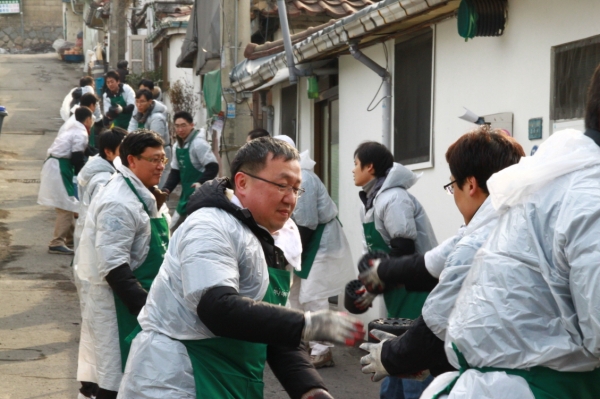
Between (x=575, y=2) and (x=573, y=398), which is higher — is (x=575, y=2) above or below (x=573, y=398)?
above

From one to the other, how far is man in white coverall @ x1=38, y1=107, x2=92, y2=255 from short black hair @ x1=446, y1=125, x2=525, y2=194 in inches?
390

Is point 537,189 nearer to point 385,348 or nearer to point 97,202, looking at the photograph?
point 385,348

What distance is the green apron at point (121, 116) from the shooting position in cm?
1641

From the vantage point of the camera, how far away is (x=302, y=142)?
11625 mm

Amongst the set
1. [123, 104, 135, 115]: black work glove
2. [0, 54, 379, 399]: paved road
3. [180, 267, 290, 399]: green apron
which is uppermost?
[123, 104, 135, 115]: black work glove

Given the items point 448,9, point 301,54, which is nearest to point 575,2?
point 448,9

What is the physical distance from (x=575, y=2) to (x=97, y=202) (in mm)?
3274

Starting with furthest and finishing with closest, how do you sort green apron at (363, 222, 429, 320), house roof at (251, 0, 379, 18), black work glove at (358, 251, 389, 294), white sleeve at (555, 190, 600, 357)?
house roof at (251, 0, 379, 18), green apron at (363, 222, 429, 320), black work glove at (358, 251, 389, 294), white sleeve at (555, 190, 600, 357)

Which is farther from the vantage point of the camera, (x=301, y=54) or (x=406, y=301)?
(x=301, y=54)

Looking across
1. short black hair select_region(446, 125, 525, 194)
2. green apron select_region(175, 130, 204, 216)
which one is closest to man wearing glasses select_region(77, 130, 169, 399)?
short black hair select_region(446, 125, 525, 194)

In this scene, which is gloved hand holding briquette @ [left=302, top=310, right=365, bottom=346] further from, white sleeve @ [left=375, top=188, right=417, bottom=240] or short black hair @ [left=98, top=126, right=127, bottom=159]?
short black hair @ [left=98, top=126, right=127, bottom=159]

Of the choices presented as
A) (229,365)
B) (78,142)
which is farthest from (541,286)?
(78,142)

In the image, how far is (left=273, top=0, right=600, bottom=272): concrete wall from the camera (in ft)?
19.9

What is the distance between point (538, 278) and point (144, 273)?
11.6ft
